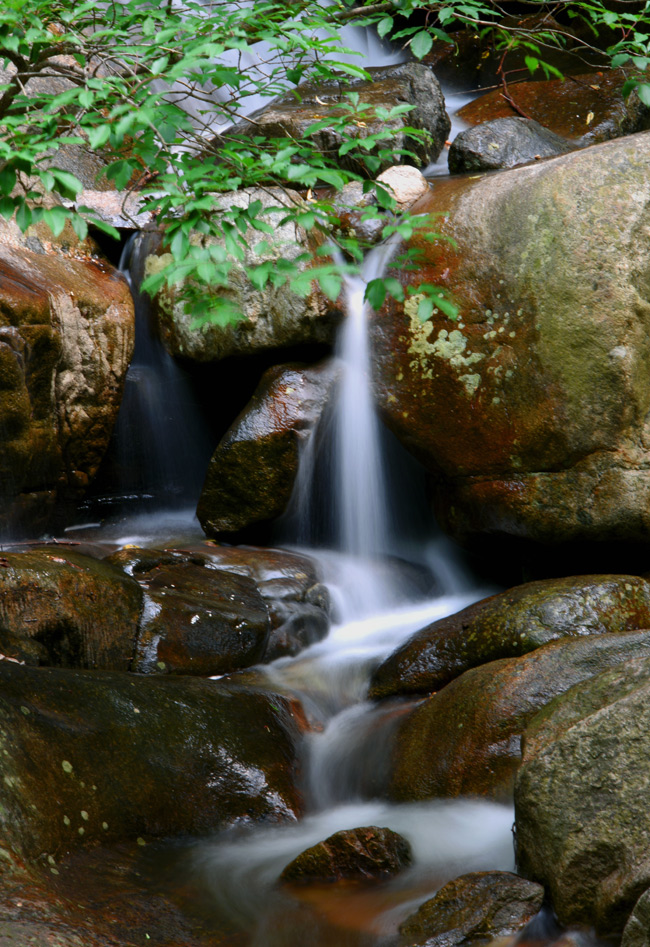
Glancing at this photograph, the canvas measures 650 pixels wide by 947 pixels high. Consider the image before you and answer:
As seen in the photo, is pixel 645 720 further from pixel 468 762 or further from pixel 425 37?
pixel 425 37

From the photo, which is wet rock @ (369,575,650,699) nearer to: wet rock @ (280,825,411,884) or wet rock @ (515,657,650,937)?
wet rock @ (280,825,411,884)

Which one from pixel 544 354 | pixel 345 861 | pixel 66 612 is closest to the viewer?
pixel 345 861

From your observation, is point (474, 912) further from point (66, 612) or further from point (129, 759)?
point (66, 612)

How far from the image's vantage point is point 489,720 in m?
3.79

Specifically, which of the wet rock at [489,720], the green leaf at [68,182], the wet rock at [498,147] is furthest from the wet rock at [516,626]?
the wet rock at [498,147]

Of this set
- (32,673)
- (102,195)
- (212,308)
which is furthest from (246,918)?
(102,195)

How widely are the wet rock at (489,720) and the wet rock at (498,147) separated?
5.40 metres

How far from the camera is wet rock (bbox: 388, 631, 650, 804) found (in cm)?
370

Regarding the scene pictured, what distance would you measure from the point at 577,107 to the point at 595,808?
8.94 meters

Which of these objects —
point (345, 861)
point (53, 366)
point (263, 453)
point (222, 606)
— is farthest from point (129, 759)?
point (53, 366)

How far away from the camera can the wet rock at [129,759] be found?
3113mm

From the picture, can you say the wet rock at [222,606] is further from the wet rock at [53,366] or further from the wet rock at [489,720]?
the wet rock at [489,720]

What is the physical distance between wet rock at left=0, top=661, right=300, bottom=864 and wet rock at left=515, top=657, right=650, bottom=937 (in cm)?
155

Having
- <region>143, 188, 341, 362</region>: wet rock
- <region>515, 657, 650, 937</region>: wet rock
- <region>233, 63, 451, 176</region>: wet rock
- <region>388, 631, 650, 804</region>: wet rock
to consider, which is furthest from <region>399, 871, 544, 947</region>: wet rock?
<region>233, 63, 451, 176</region>: wet rock
